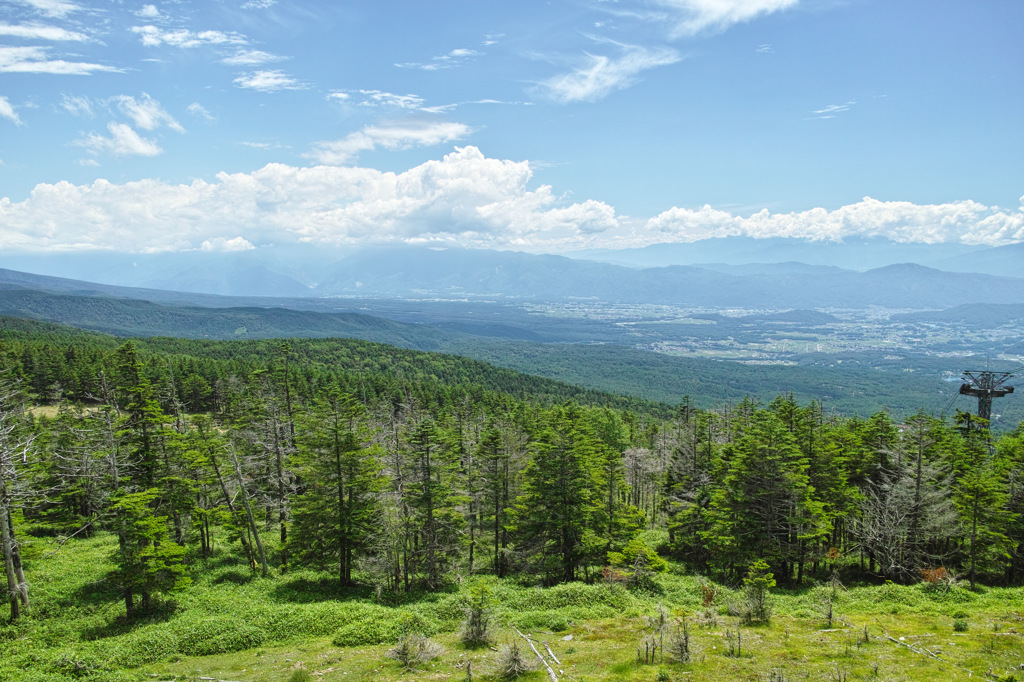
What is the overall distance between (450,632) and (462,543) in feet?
31.1

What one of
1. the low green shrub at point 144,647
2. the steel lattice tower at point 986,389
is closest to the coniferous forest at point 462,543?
the low green shrub at point 144,647

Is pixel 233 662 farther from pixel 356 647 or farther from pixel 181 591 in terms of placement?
pixel 181 591

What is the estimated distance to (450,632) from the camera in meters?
21.4

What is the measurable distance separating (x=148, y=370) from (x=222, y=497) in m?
53.5

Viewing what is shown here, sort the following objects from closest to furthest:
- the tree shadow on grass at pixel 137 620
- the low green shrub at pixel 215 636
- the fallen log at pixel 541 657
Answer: the fallen log at pixel 541 657, the low green shrub at pixel 215 636, the tree shadow on grass at pixel 137 620

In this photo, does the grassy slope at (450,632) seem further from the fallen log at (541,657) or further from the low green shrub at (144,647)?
the fallen log at (541,657)

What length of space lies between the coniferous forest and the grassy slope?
14 centimetres

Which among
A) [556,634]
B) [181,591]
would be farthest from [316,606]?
[556,634]

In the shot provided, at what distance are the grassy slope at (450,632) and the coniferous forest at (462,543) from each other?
14cm

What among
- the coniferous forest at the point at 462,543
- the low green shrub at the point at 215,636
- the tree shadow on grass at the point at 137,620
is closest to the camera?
the low green shrub at the point at 215,636

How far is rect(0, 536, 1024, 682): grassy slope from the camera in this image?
16.1 metres

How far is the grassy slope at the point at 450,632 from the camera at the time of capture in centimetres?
1614

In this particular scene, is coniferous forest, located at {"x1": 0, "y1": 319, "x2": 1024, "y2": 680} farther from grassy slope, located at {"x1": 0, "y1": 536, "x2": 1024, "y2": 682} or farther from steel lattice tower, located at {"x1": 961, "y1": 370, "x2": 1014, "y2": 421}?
steel lattice tower, located at {"x1": 961, "y1": 370, "x2": 1014, "y2": 421}

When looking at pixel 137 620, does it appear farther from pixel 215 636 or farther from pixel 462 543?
pixel 462 543
